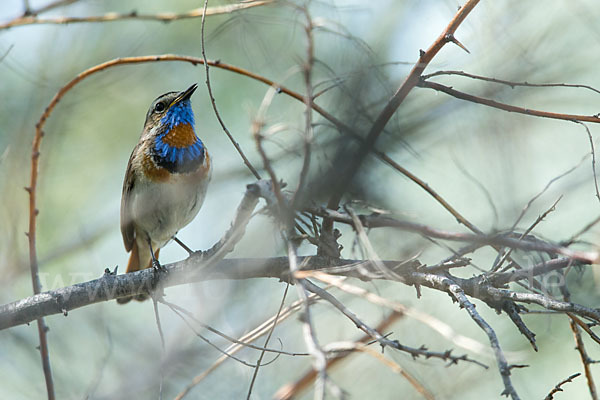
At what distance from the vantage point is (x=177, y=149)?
175 inches

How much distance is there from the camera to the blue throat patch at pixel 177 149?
437cm

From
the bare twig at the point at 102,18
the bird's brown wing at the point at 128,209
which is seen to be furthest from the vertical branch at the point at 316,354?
the bird's brown wing at the point at 128,209

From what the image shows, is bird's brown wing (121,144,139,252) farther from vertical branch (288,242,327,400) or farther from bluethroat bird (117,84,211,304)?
vertical branch (288,242,327,400)

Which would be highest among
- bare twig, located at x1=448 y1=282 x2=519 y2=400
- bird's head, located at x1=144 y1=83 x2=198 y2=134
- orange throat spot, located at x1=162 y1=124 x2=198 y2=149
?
bird's head, located at x1=144 y1=83 x2=198 y2=134

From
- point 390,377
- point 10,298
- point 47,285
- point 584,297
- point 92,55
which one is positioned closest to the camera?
point 584,297

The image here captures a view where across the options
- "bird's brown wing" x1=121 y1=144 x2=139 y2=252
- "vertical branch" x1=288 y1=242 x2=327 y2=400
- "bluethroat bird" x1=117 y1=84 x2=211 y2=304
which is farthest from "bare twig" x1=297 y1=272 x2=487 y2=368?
"bird's brown wing" x1=121 y1=144 x2=139 y2=252

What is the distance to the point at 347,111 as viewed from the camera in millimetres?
2338

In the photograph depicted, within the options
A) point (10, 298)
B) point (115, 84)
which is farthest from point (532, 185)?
point (115, 84)

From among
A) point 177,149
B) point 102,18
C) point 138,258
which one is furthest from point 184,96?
point 138,258

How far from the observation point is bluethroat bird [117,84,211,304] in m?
4.31

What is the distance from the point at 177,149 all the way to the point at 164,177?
0.26 meters

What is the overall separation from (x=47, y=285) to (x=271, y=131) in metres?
3.70

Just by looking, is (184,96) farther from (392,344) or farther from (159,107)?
(392,344)

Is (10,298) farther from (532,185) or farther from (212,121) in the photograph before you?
(532,185)
